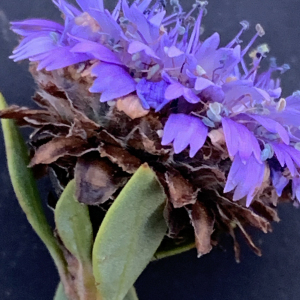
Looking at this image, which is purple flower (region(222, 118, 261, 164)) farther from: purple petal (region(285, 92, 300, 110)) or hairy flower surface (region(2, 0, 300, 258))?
purple petal (region(285, 92, 300, 110))

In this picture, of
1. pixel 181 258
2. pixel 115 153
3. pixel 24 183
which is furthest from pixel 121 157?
pixel 181 258

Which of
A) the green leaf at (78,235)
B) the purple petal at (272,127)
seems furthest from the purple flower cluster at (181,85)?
the green leaf at (78,235)

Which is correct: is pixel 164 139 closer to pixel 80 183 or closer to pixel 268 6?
pixel 80 183

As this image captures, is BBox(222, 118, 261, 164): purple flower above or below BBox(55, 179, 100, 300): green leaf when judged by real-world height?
above

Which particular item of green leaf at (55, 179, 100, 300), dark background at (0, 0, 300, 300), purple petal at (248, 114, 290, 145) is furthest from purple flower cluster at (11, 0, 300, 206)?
dark background at (0, 0, 300, 300)

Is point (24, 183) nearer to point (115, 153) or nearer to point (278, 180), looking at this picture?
point (115, 153)

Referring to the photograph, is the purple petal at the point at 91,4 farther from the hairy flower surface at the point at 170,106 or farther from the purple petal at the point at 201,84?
the purple petal at the point at 201,84
